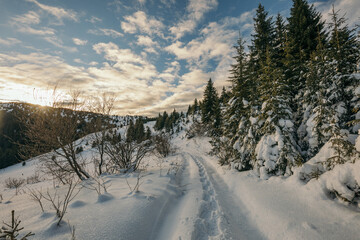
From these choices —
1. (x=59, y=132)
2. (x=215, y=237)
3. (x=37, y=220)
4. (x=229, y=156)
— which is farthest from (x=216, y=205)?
(x=59, y=132)

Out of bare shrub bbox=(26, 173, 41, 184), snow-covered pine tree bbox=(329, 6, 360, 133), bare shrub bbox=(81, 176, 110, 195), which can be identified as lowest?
bare shrub bbox=(26, 173, 41, 184)

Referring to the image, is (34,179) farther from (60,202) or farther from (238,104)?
(238,104)

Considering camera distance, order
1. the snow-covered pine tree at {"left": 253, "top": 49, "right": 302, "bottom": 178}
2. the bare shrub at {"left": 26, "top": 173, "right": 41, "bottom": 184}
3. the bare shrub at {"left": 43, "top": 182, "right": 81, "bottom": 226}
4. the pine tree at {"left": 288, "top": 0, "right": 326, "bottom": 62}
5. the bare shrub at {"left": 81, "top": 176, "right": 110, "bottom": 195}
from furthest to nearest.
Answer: the bare shrub at {"left": 26, "top": 173, "right": 41, "bottom": 184}
the pine tree at {"left": 288, "top": 0, "right": 326, "bottom": 62}
the snow-covered pine tree at {"left": 253, "top": 49, "right": 302, "bottom": 178}
the bare shrub at {"left": 81, "top": 176, "right": 110, "bottom": 195}
the bare shrub at {"left": 43, "top": 182, "right": 81, "bottom": 226}

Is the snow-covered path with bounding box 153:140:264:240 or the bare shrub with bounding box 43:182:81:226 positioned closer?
the bare shrub with bounding box 43:182:81:226

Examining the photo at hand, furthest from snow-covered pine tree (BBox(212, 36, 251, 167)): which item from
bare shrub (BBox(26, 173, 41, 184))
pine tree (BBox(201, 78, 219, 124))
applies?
bare shrub (BBox(26, 173, 41, 184))

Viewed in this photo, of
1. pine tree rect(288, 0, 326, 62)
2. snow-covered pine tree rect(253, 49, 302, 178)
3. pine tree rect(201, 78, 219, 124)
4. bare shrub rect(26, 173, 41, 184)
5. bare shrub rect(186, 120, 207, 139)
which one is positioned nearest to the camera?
snow-covered pine tree rect(253, 49, 302, 178)

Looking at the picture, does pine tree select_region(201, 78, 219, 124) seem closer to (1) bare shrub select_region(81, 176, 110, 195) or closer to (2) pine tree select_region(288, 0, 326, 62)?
(2) pine tree select_region(288, 0, 326, 62)

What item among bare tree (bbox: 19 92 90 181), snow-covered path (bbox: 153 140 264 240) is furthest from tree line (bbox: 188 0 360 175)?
bare tree (bbox: 19 92 90 181)

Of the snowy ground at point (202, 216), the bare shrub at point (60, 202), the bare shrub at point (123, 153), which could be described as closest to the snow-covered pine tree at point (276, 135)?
the snowy ground at point (202, 216)

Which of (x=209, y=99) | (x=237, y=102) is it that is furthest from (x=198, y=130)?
(x=237, y=102)

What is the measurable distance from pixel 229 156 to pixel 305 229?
8.65 metres

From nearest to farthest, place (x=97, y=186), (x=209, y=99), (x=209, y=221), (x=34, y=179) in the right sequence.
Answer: (x=209, y=221)
(x=97, y=186)
(x=34, y=179)
(x=209, y=99)

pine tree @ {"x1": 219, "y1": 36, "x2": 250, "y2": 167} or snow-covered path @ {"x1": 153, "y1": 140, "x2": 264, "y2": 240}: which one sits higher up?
pine tree @ {"x1": 219, "y1": 36, "x2": 250, "y2": 167}

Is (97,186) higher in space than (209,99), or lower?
lower
